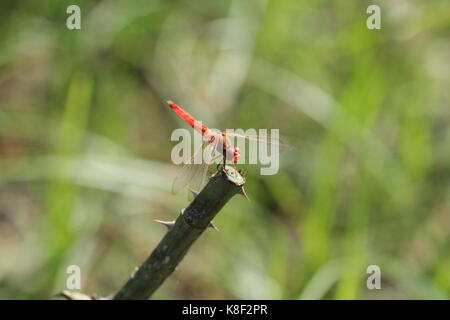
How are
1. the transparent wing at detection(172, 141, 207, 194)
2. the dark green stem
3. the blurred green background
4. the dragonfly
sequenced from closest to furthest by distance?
the dark green stem < the dragonfly < the transparent wing at detection(172, 141, 207, 194) < the blurred green background

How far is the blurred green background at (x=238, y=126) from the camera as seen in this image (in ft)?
8.97

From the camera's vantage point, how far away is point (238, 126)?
11.5 feet

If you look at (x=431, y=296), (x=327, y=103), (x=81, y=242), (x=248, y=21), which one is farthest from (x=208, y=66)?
(x=431, y=296)

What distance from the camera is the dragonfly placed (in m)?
1.62

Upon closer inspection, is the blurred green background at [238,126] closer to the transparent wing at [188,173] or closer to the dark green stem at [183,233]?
the transparent wing at [188,173]

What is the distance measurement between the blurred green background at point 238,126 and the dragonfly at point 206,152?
80cm

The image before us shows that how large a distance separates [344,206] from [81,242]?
1331 mm

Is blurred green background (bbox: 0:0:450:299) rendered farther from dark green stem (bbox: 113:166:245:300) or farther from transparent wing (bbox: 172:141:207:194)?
dark green stem (bbox: 113:166:245:300)

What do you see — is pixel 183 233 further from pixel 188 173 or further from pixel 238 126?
pixel 238 126

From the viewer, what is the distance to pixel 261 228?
3152 millimetres

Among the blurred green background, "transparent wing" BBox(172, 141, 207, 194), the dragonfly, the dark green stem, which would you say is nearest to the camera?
the dark green stem

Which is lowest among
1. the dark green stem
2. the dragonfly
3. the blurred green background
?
the dark green stem

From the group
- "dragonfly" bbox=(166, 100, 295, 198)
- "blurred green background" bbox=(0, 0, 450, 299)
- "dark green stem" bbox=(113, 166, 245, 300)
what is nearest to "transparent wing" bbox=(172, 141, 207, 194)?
"dragonfly" bbox=(166, 100, 295, 198)

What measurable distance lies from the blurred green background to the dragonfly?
31.4 inches
